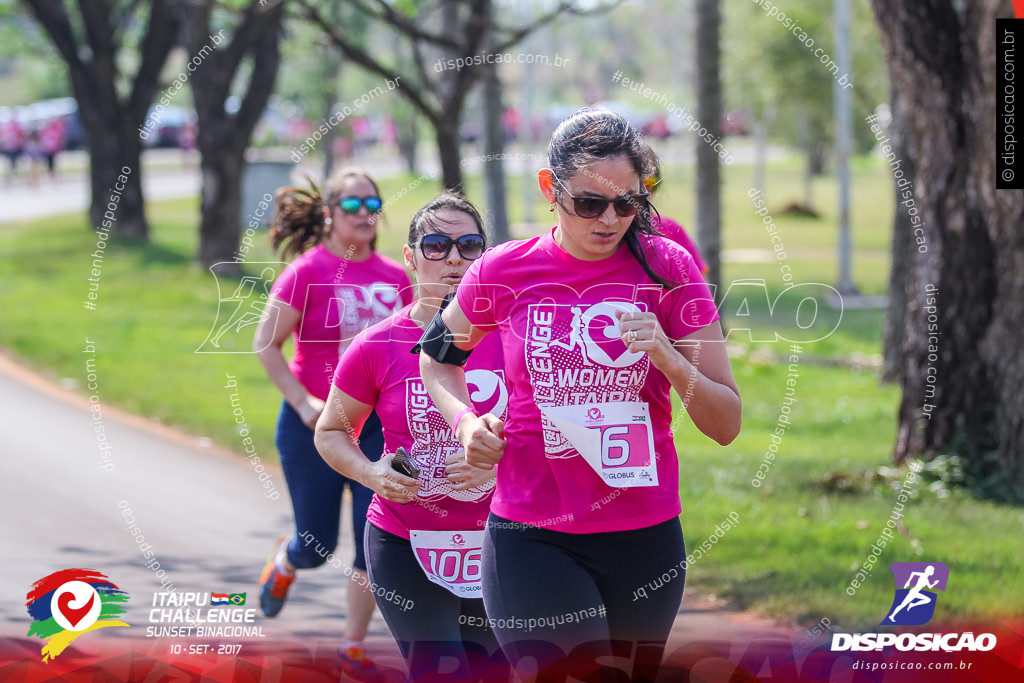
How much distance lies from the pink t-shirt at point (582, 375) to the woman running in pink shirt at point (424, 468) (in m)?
0.52

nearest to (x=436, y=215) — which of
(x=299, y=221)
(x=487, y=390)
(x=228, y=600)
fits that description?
(x=487, y=390)

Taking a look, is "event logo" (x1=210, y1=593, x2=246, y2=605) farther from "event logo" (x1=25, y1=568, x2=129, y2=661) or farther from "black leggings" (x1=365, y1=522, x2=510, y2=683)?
"black leggings" (x1=365, y1=522, x2=510, y2=683)

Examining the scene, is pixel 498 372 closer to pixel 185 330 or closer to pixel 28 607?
pixel 28 607

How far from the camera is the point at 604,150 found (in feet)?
10.5

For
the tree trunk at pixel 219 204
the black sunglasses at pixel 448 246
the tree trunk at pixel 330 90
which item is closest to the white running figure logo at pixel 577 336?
the black sunglasses at pixel 448 246

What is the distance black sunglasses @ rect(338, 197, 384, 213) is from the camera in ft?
18.7

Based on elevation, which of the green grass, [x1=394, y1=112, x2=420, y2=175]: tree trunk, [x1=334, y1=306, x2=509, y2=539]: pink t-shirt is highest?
[x1=394, y1=112, x2=420, y2=175]: tree trunk

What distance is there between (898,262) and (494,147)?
417cm

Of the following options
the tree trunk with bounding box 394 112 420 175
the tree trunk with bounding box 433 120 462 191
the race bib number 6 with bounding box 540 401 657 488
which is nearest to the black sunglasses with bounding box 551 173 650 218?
the race bib number 6 with bounding box 540 401 657 488

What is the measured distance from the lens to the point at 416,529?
13.0 feet

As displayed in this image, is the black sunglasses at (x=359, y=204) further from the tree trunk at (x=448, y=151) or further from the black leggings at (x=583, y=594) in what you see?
the tree trunk at (x=448, y=151)

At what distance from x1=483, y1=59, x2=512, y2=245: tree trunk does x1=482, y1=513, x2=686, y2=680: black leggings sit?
8890 mm

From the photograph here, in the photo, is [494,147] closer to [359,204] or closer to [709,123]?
[709,123]

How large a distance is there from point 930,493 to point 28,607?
528 cm
